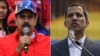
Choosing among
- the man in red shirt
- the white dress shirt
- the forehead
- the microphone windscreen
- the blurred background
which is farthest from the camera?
the blurred background

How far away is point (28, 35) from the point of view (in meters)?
2.06

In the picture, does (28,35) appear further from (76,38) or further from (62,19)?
(62,19)

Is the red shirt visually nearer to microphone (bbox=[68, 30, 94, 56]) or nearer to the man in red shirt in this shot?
the man in red shirt

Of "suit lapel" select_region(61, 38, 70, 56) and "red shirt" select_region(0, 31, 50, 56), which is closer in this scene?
"red shirt" select_region(0, 31, 50, 56)

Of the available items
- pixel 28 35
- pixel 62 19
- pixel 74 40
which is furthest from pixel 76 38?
pixel 62 19

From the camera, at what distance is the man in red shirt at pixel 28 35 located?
211cm

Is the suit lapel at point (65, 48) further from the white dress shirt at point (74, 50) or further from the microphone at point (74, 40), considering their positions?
the microphone at point (74, 40)

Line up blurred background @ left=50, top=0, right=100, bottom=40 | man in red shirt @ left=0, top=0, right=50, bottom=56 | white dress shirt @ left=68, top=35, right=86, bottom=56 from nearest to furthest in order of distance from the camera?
1. man in red shirt @ left=0, top=0, right=50, bottom=56
2. white dress shirt @ left=68, top=35, right=86, bottom=56
3. blurred background @ left=50, top=0, right=100, bottom=40

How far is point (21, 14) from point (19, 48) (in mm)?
239

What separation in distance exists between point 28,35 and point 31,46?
143 millimetres

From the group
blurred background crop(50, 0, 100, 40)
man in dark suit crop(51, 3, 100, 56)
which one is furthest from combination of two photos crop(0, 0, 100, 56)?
blurred background crop(50, 0, 100, 40)

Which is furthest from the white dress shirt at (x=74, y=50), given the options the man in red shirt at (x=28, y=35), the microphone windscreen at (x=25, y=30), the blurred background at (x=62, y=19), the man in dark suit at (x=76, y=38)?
the blurred background at (x=62, y=19)

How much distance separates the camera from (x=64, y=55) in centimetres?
226

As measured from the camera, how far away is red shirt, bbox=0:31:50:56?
214cm
